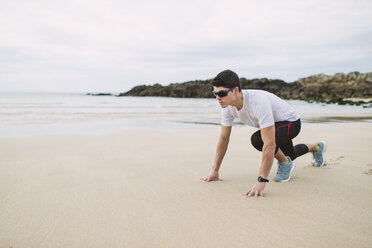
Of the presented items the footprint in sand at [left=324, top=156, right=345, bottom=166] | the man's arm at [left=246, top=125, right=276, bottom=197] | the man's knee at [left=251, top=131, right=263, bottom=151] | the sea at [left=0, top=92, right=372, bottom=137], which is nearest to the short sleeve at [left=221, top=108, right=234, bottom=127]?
the man's knee at [left=251, top=131, right=263, bottom=151]

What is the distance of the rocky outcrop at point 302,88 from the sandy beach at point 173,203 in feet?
132

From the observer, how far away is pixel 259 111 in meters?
2.48

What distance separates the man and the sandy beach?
0.19 meters

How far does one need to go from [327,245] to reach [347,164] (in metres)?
2.44

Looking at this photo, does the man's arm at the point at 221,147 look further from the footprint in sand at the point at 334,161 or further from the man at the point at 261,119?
the footprint in sand at the point at 334,161

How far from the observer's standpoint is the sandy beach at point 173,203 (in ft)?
5.91

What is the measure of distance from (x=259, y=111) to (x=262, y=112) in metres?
0.03

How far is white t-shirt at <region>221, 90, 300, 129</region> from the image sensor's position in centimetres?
247

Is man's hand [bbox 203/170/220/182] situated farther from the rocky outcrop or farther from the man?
the rocky outcrop

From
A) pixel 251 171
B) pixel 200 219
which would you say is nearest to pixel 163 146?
pixel 251 171

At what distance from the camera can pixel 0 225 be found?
6.48ft

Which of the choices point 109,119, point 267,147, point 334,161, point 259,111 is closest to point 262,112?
point 259,111

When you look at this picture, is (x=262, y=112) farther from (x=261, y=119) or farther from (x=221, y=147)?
(x=221, y=147)

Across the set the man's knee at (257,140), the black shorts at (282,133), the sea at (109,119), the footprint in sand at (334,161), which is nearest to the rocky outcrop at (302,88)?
the sea at (109,119)
